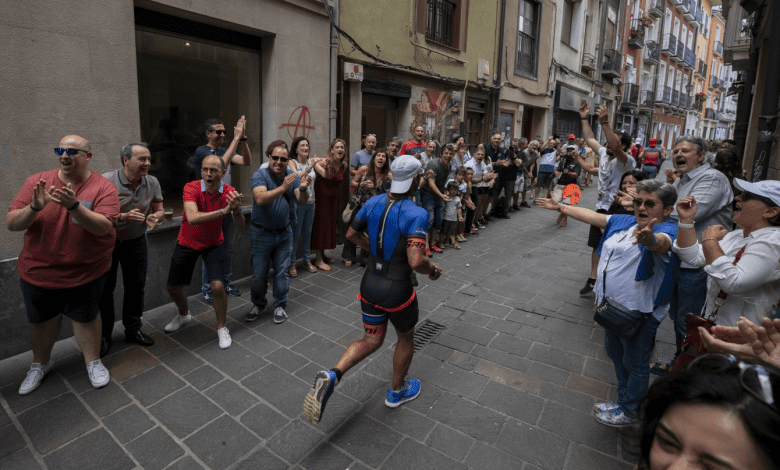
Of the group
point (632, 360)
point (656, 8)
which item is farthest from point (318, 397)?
point (656, 8)

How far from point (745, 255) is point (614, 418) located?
1.47 meters

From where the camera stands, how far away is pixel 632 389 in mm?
2996

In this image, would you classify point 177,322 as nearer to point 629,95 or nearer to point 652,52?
point 629,95

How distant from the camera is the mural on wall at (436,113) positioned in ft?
32.0

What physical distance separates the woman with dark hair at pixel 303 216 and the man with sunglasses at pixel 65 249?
98.9 inches

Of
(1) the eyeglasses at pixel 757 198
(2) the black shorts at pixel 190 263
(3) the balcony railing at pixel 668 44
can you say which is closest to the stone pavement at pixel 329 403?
(2) the black shorts at pixel 190 263

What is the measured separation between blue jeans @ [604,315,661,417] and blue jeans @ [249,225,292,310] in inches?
127

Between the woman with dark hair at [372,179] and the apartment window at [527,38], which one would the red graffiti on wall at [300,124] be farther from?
the apartment window at [527,38]

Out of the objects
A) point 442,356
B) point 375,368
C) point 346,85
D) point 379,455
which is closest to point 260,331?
point 375,368

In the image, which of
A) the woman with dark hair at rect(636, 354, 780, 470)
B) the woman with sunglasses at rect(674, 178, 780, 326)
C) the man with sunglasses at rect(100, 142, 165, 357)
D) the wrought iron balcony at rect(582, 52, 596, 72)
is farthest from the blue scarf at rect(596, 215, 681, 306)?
the wrought iron balcony at rect(582, 52, 596, 72)

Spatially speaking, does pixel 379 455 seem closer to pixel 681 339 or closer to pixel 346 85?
pixel 681 339

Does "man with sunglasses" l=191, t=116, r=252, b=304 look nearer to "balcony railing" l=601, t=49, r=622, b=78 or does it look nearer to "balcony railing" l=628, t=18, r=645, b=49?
"balcony railing" l=601, t=49, r=622, b=78

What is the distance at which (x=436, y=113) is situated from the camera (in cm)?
1050

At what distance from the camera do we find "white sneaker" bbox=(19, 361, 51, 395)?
10.9 feet
